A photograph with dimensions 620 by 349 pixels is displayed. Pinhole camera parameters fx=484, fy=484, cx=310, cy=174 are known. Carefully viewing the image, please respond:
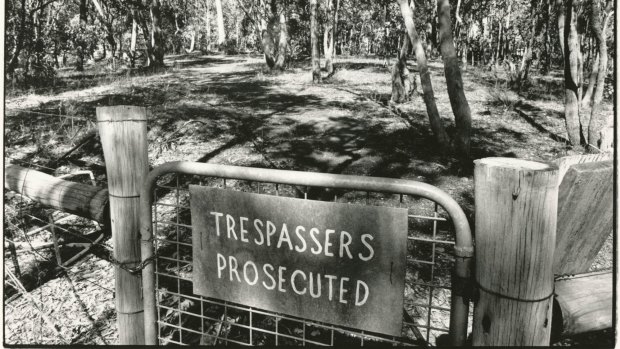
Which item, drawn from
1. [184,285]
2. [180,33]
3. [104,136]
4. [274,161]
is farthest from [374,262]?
[180,33]

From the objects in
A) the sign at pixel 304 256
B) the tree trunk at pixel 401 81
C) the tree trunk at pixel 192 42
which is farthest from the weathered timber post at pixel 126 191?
the tree trunk at pixel 192 42

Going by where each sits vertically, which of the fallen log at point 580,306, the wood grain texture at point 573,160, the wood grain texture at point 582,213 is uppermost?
the wood grain texture at point 573,160

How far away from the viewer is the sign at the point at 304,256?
1.72 m

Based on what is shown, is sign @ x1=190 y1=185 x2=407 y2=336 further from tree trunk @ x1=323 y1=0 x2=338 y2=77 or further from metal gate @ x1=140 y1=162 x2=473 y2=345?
tree trunk @ x1=323 y1=0 x2=338 y2=77

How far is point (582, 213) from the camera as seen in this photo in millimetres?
1568

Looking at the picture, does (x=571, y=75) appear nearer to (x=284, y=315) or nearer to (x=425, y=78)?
(x=425, y=78)

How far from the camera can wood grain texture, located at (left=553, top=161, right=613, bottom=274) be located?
1507mm

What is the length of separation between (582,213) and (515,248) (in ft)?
0.93

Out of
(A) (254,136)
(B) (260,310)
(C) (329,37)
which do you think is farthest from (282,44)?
(B) (260,310)

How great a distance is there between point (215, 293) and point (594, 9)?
7.52 metres

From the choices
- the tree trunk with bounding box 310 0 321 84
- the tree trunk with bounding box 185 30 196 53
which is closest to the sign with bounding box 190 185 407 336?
the tree trunk with bounding box 310 0 321 84

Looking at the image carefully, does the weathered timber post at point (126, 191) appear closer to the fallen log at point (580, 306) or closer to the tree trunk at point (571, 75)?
the fallen log at point (580, 306)

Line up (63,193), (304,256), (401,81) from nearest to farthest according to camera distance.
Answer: (304,256) → (63,193) → (401,81)

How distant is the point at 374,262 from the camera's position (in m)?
1.73
